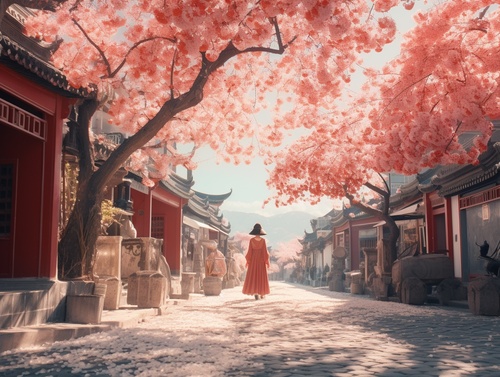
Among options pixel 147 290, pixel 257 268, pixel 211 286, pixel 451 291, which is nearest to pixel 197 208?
pixel 211 286

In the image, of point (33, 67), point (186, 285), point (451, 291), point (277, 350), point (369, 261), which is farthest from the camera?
point (369, 261)

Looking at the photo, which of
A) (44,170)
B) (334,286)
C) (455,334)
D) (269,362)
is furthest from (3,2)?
(334,286)

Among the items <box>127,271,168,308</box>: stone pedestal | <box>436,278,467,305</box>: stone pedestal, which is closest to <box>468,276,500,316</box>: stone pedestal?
<box>436,278,467,305</box>: stone pedestal

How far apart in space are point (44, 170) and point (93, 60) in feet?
7.50

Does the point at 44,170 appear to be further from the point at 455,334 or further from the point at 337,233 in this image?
the point at 337,233

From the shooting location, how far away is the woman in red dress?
17.8m

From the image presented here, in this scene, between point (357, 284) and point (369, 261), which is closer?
point (369, 261)

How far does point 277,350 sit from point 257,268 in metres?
11.4

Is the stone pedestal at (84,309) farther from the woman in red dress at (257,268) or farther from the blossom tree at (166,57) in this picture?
the woman in red dress at (257,268)

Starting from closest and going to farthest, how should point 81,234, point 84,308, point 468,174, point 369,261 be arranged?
point 84,308, point 81,234, point 468,174, point 369,261

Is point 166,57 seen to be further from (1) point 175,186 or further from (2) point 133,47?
(1) point 175,186

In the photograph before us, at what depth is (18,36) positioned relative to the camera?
37.3 feet

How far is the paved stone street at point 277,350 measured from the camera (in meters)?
5.29

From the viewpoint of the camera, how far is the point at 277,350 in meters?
6.55
